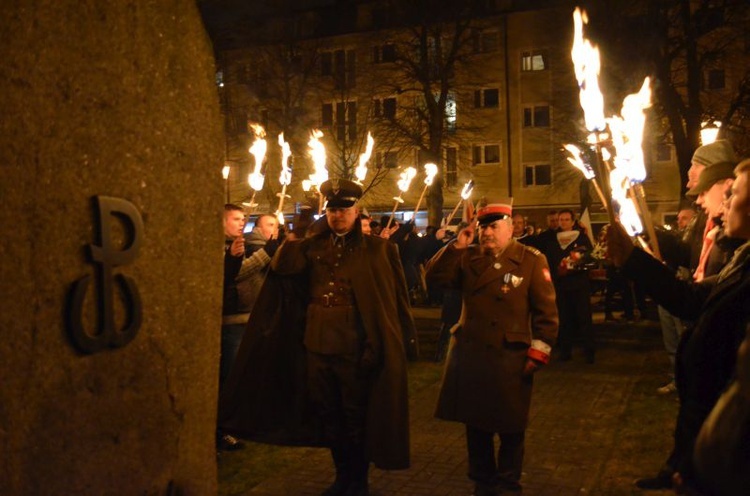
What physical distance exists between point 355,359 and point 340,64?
3983 cm

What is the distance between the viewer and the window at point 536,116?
40.0 meters

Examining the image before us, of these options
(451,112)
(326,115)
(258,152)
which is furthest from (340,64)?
(258,152)

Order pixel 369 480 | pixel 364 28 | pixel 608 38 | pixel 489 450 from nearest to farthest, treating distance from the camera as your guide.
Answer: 1. pixel 489 450
2. pixel 369 480
3. pixel 608 38
4. pixel 364 28

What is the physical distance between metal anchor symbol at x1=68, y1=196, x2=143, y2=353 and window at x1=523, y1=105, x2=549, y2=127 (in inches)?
1540

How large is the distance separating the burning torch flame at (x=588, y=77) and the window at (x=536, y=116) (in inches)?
1444

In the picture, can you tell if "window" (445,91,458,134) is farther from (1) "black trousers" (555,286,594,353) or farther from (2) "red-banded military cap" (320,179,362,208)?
(2) "red-banded military cap" (320,179,362,208)

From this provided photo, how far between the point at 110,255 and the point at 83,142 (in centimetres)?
36

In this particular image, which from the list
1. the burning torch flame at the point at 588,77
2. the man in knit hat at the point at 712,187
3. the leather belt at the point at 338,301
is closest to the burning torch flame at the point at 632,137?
the burning torch flame at the point at 588,77

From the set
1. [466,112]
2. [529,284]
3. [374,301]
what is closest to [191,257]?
[374,301]

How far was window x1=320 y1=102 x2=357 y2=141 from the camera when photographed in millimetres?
39222

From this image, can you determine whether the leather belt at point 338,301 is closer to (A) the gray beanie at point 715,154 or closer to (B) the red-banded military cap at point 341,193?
(B) the red-banded military cap at point 341,193

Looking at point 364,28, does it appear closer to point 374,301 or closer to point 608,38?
point 608,38

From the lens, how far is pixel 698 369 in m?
2.71

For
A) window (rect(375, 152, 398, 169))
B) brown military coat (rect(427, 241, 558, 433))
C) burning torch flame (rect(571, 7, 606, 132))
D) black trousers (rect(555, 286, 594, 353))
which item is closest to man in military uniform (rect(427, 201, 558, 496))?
brown military coat (rect(427, 241, 558, 433))
